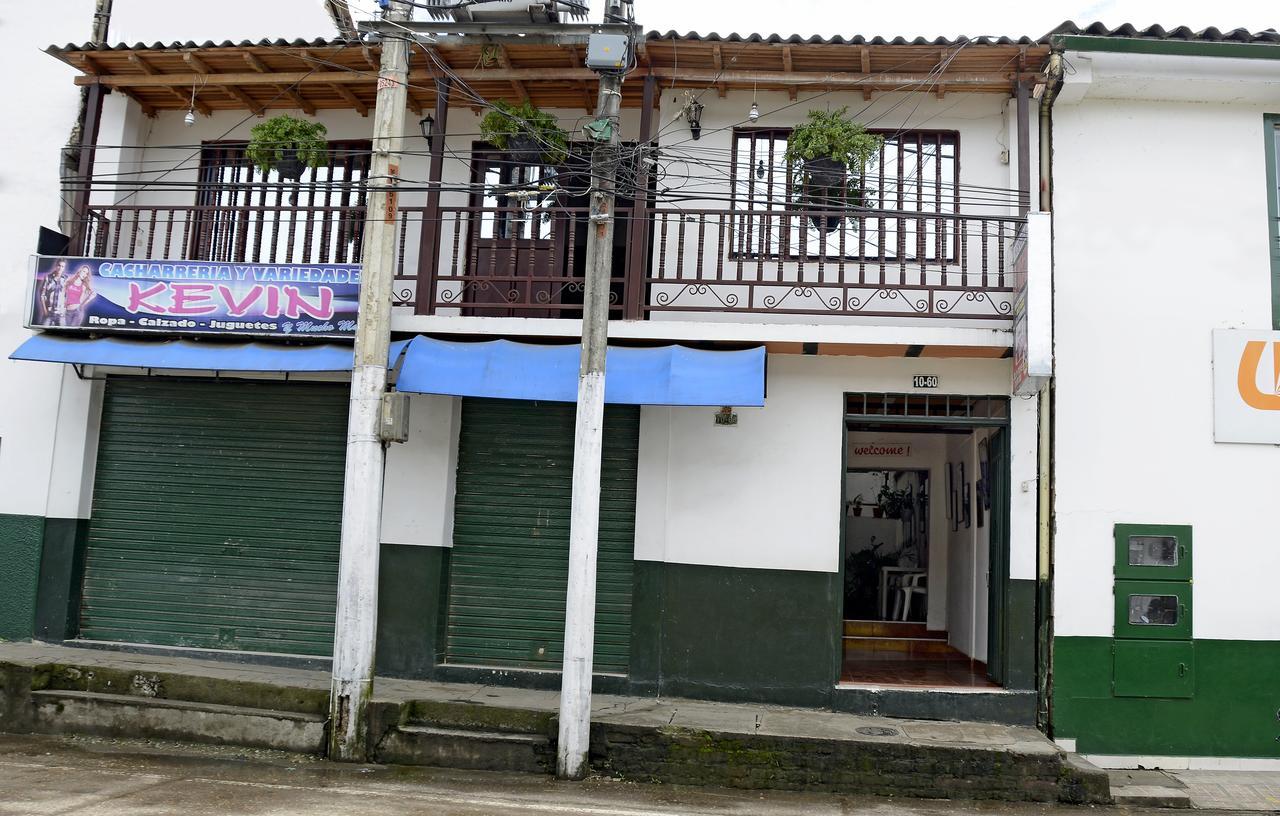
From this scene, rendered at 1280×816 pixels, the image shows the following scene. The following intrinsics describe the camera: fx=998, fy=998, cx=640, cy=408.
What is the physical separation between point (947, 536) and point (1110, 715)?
3.93m

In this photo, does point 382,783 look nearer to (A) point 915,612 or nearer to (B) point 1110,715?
(B) point 1110,715

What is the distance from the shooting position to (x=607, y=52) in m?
8.34

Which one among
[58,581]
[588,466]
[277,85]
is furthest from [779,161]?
[58,581]

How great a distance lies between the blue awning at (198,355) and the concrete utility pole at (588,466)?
87.8 inches

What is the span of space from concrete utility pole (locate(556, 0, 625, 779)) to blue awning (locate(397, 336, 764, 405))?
0.58 m

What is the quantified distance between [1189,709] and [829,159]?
6201 mm

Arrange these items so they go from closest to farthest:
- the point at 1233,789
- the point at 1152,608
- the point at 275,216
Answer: the point at 1233,789, the point at 1152,608, the point at 275,216

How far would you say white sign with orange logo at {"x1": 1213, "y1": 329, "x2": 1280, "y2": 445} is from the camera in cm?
950

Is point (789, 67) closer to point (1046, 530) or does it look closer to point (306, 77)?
point (306, 77)

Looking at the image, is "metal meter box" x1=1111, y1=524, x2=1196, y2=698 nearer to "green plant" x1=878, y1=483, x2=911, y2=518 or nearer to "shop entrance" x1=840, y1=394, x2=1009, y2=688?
"shop entrance" x1=840, y1=394, x2=1009, y2=688

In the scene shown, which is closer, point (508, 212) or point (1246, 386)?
point (1246, 386)

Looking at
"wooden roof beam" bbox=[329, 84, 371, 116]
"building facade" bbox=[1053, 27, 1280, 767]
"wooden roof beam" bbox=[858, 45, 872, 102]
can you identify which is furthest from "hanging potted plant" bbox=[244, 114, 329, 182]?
"building facade" bbox=[1053, 27, 1280, 767]

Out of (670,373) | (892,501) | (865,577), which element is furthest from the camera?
(892,501)

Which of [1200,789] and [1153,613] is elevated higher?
[1153,613]
